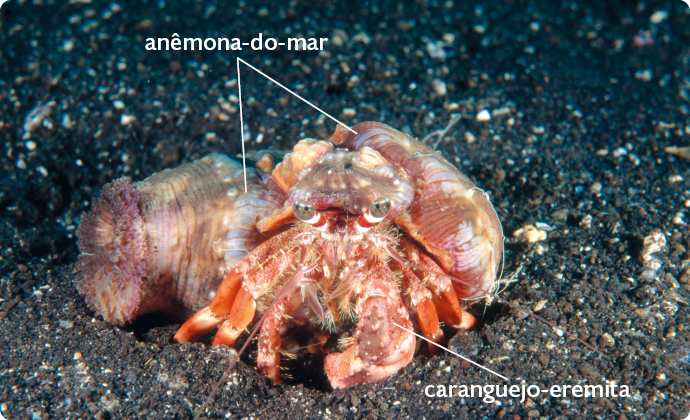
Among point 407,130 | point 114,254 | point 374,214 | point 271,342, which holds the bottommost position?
point 271,342

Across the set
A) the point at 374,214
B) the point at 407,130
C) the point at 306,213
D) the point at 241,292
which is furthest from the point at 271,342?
the point at 407,130

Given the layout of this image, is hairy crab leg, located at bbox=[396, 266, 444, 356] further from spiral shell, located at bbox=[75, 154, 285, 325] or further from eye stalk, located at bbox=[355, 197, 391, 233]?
spiral shell, located at bbox=[75, 154, 285, 325]

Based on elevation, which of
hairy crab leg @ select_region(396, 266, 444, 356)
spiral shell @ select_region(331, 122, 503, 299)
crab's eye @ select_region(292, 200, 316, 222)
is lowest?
hairy crab leg @ select_region(396, 266, 444, 356)

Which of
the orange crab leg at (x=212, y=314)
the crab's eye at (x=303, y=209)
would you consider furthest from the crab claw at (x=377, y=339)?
the orange crab leg at (x=212, y=314)

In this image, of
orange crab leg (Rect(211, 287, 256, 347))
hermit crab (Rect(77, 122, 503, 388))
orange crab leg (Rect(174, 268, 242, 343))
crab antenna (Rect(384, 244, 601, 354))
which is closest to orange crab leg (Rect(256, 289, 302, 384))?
hermit crab (Rect(77, 122, 503, 388))

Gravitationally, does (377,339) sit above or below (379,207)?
below

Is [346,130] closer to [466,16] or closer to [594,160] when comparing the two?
[594,160]

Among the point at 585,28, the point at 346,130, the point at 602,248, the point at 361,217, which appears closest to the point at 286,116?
the point at 346,130

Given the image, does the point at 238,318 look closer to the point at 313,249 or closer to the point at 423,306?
the point at 313,249
